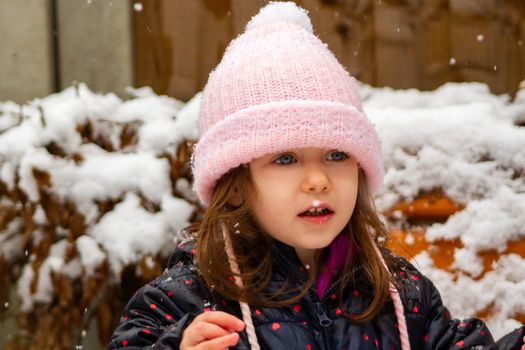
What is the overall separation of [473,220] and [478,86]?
0.69 m

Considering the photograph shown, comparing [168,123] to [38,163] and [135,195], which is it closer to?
[135,195]

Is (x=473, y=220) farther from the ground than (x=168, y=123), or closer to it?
closer to it

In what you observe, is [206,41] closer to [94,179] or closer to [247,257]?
[94,179]

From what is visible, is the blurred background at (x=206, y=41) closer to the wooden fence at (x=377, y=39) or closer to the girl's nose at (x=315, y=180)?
the wooden fence at (x=377, y=39)

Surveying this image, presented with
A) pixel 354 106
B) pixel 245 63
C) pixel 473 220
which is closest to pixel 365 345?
pixel 354 106

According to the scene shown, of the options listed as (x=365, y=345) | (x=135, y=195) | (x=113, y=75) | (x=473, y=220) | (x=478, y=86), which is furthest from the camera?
(x=113, y=75)

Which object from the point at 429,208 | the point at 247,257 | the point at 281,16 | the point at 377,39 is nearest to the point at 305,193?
the point at 247,257

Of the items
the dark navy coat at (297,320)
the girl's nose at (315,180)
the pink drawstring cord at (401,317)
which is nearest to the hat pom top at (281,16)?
the girl's nose at (315,180)

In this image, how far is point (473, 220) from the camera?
96.8 inches

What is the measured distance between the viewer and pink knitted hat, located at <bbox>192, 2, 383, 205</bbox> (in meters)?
1.65

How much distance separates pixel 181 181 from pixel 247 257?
3.08 feet

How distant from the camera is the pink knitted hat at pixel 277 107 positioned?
1.65 meters

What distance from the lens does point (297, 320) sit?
1.68m

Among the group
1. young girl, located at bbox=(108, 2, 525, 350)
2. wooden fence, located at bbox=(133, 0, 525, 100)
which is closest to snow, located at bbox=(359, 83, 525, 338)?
wooden fence, located at bbox=(133, 0, 525, 100)
